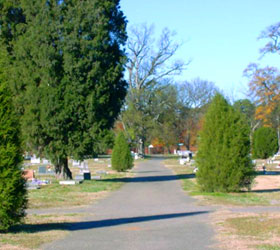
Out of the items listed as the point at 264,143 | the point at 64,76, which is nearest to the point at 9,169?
the point at 64,76

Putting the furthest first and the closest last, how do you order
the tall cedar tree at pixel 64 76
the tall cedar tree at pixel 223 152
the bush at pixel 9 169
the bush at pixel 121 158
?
the bush at pixel 121 158, the tall cedar tree at pixel 64 76, the tall cedar tree at pixel 223 152, the bush at pixel 9 169

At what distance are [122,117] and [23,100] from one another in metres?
46.0

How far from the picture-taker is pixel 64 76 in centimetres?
2652

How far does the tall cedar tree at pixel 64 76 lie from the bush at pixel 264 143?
4100 centimetres

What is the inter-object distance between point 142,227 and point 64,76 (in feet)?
51.3

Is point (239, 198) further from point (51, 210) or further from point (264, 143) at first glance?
point (264, 143)

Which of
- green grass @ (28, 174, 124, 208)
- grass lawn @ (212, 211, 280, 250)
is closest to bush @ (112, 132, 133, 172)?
green grass @ (28, 174, 124, 208)

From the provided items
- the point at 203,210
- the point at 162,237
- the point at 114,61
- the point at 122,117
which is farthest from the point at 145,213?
the point at 122,117

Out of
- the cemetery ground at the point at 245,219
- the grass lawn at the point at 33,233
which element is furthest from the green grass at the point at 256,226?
the grass lawn at the point at 33,233

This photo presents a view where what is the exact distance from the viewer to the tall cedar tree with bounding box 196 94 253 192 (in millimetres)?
20562

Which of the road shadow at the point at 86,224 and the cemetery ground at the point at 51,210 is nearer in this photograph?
the cemetery ground at the point at 51,210

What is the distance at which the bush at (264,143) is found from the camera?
213ft

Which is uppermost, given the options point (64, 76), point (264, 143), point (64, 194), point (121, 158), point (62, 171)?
point (64, 76)

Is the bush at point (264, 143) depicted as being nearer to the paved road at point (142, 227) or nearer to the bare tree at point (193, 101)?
the bare tree at point (193, 101)
